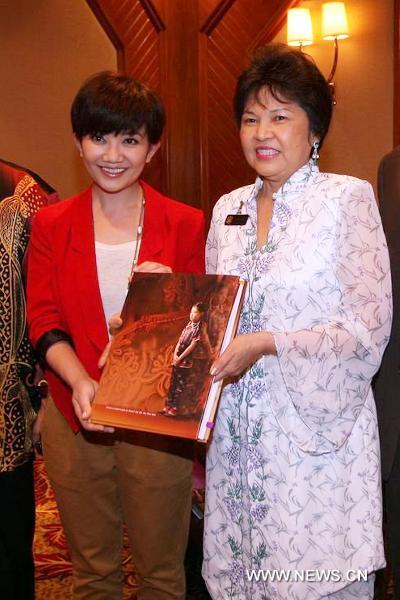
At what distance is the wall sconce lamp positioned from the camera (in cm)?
472

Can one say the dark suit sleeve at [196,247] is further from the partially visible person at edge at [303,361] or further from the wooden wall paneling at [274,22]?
the wooden wall paneling at [274,22]

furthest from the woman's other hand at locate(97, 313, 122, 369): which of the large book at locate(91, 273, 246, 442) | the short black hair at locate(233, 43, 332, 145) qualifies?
the short black hair at locate(233, 43, 332, 145)

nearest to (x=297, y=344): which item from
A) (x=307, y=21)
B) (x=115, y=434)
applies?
(x=115, y=434)

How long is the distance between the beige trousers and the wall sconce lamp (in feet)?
11.6

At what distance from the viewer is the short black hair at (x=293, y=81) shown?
5.46ft

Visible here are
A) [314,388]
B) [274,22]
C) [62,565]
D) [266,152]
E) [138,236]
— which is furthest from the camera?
[274,22]

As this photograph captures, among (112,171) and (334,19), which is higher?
(334,19)

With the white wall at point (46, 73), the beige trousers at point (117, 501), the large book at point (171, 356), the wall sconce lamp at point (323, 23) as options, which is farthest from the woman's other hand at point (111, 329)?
the wall sconce lamp at point (323, 23)

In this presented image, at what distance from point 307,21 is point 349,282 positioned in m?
3.72

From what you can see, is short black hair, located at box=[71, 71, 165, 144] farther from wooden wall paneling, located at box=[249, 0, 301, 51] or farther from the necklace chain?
wooden wall paneling, located at box=[249, 0, 301, 51]

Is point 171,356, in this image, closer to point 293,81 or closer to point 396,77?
point 293,81

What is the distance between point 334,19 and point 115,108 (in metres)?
3.45

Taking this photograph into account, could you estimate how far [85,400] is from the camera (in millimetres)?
1646

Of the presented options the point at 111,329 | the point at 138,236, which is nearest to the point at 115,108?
the point at 138,236
